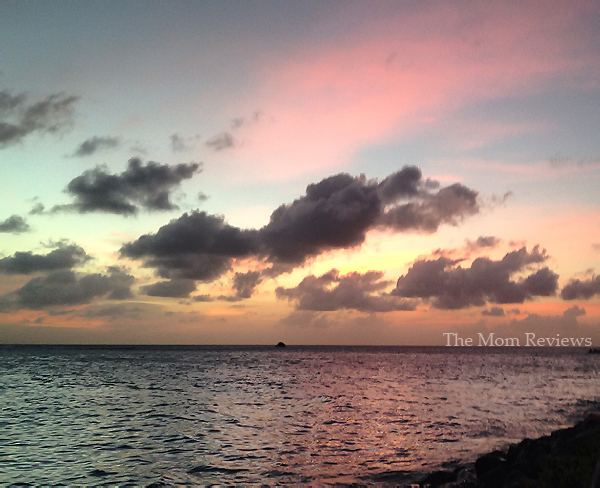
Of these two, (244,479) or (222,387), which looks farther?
(222,387)

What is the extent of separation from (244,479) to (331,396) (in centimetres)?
3277

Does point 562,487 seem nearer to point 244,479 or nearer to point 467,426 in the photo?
point 244,479

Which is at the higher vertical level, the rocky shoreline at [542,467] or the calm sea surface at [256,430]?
the rocky shoreline at [542,467]

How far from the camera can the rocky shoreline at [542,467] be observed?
15.3 meters

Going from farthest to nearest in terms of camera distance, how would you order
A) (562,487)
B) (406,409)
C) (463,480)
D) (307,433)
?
(406,409)
(307,433)
(463,480)
(562,487)

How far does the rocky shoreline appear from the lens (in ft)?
50.3

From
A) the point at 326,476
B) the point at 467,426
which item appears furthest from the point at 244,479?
the point at 467,426

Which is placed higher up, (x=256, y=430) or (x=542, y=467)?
(x=542, y=467)

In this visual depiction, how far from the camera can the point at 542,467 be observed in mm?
16625

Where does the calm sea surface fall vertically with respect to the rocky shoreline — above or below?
below

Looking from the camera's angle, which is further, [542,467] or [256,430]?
[256,430]

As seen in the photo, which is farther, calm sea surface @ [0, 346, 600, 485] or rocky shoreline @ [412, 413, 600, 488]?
calm sea surface @ [0, 346, 600, 485]

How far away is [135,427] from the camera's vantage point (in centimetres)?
3338

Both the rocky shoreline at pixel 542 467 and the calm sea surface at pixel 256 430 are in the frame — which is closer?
the rocky shoreline at pixel 542 467
